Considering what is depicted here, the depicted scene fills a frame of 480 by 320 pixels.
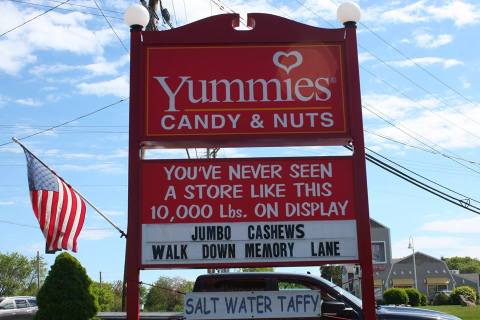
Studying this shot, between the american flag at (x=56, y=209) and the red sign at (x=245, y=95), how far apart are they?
755 cm

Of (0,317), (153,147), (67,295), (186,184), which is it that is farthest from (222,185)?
(0,317)

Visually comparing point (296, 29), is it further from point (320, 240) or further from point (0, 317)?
point (0, 317)

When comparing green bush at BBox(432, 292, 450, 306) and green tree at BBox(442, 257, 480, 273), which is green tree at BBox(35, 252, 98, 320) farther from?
green tree at BBox(442, 257, 480, 273)

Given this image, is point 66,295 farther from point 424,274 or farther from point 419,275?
point 424,274

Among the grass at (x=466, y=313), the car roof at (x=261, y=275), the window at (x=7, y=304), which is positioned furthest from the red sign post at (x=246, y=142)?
the grass at (x=466, y=313)

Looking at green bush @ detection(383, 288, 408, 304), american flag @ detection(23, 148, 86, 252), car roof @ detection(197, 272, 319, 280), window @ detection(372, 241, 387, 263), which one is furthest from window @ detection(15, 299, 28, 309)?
window @ detection(372, 241, 387, 263)

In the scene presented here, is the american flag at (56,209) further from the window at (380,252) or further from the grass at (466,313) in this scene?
the window at (380,252)

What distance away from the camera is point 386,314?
9.13 m

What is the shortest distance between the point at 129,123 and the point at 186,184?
88cm

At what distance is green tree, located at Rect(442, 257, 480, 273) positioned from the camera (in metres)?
133

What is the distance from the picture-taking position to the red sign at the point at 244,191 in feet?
21.3

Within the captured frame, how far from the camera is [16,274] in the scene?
88.1 metres

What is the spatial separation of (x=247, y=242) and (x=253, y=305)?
62 cm

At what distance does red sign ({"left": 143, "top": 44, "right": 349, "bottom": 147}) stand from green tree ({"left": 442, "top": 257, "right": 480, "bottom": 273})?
131966mm
